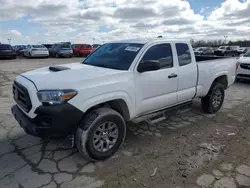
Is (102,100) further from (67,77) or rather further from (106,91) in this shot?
(67,77)

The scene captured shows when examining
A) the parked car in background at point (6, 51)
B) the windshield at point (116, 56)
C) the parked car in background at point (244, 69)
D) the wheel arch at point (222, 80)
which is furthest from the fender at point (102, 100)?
the parked car in background at point (6, 51)

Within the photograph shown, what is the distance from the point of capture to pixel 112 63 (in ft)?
12.7

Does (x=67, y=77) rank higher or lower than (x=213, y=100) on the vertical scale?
higher

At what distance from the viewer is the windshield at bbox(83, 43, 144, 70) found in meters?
3.75

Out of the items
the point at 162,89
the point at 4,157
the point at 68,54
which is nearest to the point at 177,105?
the point at 162,89

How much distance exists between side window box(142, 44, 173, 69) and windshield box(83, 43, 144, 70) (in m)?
0.22

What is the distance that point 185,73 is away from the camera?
4.49 metres

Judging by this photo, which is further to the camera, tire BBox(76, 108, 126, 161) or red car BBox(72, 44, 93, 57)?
red car BBox(72, 44, 93, 57)

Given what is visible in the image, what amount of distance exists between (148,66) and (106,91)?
850mm

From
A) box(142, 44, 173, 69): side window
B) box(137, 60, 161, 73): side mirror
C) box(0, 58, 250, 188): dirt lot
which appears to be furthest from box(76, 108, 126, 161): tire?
box(142, 44, 173, 69): side window

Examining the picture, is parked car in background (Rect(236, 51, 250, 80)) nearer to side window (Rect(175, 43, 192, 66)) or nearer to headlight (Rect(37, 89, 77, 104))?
side window (Rect(175, 43, 192, 66))

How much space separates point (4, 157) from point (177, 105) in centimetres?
337

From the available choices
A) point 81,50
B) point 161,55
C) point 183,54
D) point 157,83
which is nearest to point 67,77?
point 157,83

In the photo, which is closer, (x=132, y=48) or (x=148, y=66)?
(x=148, y=66)
